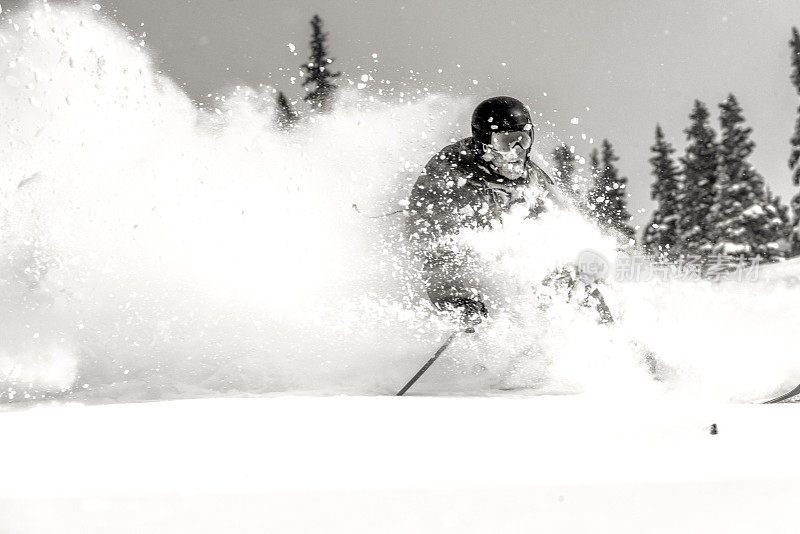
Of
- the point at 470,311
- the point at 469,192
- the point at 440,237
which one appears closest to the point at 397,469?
the point at 470,311

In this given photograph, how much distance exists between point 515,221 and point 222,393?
105 inches

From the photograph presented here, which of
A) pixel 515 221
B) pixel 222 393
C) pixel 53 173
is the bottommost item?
pixel 222 393

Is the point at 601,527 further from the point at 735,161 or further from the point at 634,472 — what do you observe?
the point at 735,161

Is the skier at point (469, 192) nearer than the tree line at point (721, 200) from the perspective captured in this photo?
Yes

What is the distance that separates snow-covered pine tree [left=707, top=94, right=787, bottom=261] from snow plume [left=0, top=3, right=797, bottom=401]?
24334mm

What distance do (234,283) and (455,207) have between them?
2.13 meters

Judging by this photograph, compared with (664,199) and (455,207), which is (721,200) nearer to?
(664,199)

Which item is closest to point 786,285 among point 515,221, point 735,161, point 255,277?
point 515,221

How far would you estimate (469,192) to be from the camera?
5336 millimetres

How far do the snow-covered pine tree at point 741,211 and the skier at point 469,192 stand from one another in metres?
26.1

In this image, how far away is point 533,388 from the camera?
15.0ft

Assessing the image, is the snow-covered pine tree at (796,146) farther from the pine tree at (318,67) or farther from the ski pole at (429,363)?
the ski pole at (429,363)

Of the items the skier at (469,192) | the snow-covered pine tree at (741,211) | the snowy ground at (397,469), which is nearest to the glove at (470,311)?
the skier at (469,192)

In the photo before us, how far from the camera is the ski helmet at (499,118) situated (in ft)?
17.4
